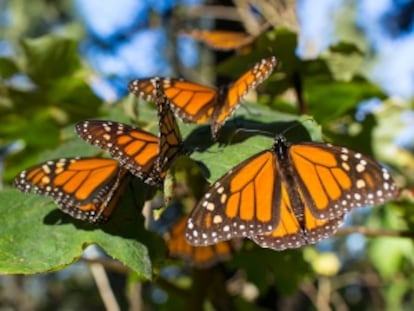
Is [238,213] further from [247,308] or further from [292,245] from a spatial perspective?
[247,308]

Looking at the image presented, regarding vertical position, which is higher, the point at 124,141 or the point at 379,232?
the point at 124,141

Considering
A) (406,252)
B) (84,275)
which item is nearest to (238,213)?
(406,252)

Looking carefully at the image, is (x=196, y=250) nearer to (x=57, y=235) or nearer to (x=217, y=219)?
(x=217, y=219)

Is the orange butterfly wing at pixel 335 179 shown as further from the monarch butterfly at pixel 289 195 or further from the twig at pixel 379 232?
the twig at pixel 379 232

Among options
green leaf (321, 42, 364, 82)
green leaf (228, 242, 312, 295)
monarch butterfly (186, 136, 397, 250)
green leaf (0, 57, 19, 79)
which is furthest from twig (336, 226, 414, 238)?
green leaf (0, 57, 19, 79)

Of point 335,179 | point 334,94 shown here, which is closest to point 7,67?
point 334,94
